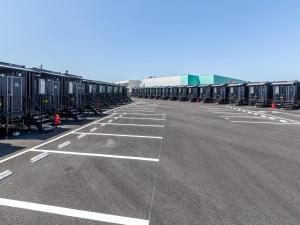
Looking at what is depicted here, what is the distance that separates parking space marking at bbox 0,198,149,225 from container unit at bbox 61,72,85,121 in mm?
13824

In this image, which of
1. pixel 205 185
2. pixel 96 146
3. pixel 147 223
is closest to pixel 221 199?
pixel 205 185

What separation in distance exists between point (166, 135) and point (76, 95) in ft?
32.8

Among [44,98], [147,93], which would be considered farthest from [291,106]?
[147,93]

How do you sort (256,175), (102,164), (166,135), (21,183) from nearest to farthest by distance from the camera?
(21,183)
(256,175)
(102,164)
(166,135)

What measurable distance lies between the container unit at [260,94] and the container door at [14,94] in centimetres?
3397

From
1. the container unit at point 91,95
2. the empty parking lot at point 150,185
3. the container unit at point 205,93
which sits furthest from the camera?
the container unit at point 205,93

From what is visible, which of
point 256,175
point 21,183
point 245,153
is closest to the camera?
point 21,183

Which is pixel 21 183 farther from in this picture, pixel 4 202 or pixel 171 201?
pixel 171 201

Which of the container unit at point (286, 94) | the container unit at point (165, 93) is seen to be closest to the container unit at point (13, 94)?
the container unit at point (286, 94)

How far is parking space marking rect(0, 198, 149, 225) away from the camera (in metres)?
4.30

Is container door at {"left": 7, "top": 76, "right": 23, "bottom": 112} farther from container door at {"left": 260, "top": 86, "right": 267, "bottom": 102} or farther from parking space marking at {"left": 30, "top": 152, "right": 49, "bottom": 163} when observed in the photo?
container door at {"left": 260, "top": 86, "right": 267, "bottom": 102}

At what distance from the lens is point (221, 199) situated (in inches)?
205

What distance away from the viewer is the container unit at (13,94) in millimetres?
12172

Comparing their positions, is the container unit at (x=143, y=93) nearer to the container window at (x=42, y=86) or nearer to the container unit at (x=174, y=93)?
the container unit at (x=174, y=93)
